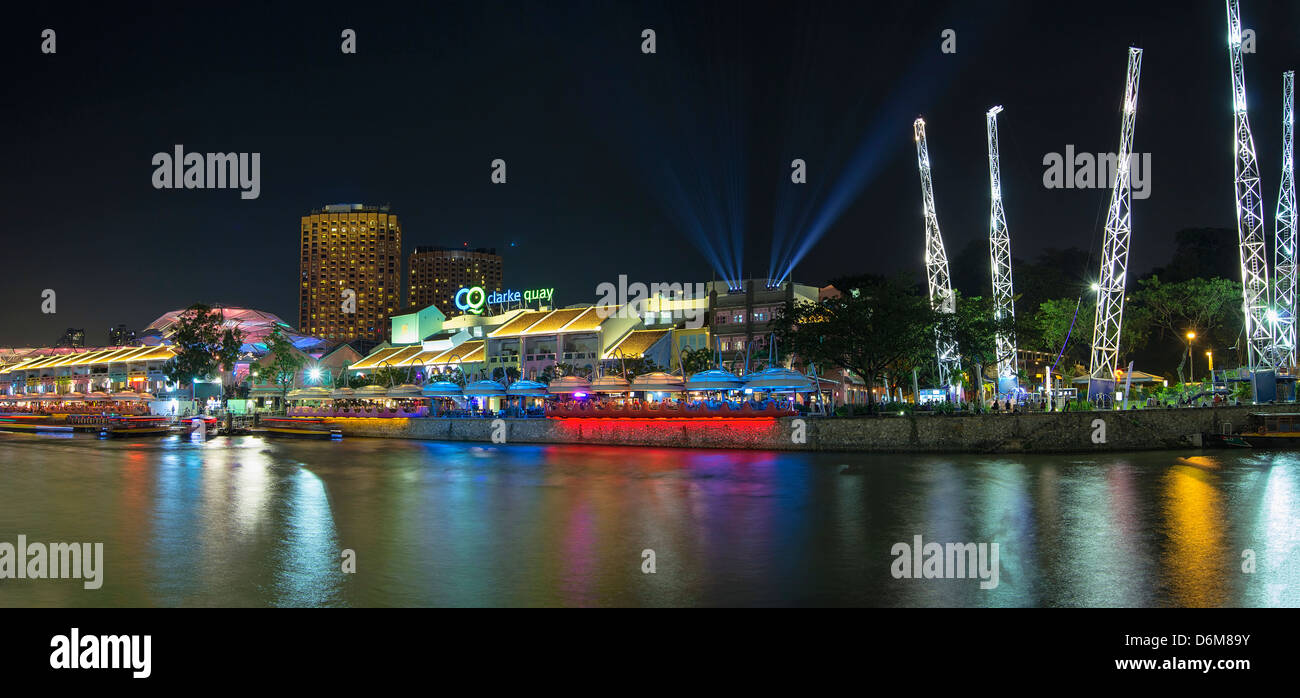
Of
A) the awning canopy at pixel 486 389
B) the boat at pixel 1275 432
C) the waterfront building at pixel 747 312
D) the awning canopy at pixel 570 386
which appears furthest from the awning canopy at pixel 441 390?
the boat at pixel 1275 432

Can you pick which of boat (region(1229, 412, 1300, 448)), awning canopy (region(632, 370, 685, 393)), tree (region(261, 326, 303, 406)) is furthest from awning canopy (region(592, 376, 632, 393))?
tree (region(261, 326, 303, 406))

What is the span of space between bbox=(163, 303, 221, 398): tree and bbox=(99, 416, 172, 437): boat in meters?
22.3

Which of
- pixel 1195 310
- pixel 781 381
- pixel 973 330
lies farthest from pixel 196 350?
pixel 1195 310

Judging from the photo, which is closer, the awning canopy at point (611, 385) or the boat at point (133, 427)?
the awning canopy at point (611, 385)

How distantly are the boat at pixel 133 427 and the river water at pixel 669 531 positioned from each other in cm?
3311

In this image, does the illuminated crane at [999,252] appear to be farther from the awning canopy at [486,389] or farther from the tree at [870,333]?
the awning canopy at [486,389]

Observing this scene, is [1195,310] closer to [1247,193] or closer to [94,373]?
[1247,193]

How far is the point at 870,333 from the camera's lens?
5178 cm

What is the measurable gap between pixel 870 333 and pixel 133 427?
6142 cm

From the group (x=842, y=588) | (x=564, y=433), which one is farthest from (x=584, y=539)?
(x=564, y=433)

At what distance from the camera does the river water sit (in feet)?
48.0

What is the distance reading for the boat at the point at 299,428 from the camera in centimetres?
6781
